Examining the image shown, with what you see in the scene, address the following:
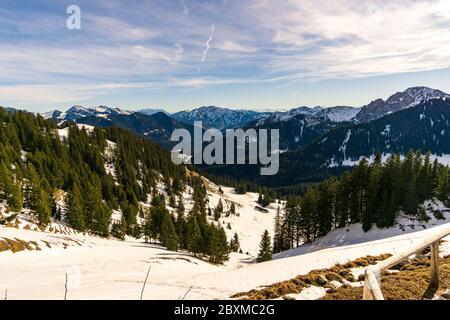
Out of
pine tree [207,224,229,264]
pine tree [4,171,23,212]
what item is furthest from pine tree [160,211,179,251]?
pine tree [4,171,23,212]

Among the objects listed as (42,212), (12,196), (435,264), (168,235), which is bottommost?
(168,235)

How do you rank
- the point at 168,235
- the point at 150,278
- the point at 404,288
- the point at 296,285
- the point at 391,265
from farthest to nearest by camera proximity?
the point at 168,235
the point at 150,278
the point at 296,285
the point at 404,288
the point at 391,265

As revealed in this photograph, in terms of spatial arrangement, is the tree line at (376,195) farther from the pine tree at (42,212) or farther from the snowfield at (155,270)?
the pine tree at (42,212)

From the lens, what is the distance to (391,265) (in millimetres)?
7332

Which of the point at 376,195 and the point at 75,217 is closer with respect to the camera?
the point at 376,195

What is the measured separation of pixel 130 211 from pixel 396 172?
73679 mm

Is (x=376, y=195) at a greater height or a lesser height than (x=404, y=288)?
lesser

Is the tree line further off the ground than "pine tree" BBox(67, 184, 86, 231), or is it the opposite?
the tree line

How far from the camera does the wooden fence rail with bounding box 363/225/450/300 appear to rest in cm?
544

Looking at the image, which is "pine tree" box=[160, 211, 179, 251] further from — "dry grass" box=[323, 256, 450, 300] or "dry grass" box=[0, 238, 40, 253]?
"dry grass" box=[323, 256, 450, 300]

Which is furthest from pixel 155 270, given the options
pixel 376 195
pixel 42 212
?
pixel 376 195

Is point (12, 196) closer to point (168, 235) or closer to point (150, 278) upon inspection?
point (168, 235)

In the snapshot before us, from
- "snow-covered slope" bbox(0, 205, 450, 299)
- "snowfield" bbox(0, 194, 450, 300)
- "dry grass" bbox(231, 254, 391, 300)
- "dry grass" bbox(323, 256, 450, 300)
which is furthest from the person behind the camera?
"snowfield" bbox(0, 194, 450, 300)
